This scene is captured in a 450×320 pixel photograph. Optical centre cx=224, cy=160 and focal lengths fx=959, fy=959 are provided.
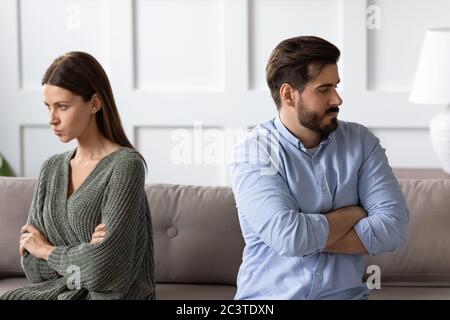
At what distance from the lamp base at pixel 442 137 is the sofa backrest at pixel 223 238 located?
64 centimetres

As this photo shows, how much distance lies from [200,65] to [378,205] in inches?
76.6

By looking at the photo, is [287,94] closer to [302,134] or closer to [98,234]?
[302,134]

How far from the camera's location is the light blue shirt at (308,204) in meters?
2.06

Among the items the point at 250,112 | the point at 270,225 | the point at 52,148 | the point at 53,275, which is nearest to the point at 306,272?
the point at 270,225

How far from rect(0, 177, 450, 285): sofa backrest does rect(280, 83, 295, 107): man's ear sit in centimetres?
59

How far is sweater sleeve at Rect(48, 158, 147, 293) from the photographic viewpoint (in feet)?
7.25

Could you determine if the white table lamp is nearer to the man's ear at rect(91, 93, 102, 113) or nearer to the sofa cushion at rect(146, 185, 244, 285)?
the sofa cushion at rect(146, 185, 244, 285)

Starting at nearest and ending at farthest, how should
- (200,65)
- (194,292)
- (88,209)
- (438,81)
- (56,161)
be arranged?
(88,209) < (56,161) < (194,292) < (438,81) < (200,65)

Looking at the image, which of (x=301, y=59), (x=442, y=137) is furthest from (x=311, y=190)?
(x=442, y=137)

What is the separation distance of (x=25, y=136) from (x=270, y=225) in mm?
A: 2246

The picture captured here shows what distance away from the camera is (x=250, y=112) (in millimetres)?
3883

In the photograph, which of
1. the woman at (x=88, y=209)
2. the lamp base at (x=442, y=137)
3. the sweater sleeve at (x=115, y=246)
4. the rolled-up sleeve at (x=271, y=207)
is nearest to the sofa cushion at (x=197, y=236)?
the woman at (x=88, y=209)

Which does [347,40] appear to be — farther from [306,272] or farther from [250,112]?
[306,272]

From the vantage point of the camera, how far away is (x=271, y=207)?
2055 mm
